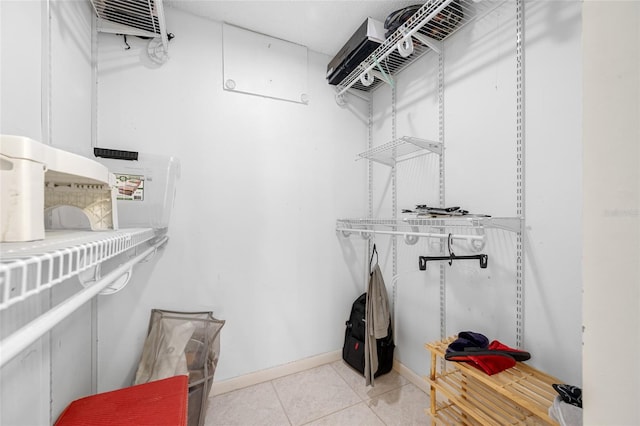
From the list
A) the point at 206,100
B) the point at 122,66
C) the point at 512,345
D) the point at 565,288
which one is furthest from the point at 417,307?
the point at 122,66

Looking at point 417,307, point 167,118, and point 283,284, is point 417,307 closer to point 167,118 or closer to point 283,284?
point 283,284

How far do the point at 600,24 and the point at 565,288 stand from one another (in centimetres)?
111

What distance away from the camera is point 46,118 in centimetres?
92

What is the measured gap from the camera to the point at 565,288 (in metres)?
1.05

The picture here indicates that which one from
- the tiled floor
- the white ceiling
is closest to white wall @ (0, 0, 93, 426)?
the white ceiling

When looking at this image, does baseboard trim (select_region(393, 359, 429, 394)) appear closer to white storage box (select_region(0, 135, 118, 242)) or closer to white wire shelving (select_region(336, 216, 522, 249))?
white wire shelving (select_region(336, 216, 522, 249))

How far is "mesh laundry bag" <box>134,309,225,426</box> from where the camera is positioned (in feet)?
4.24

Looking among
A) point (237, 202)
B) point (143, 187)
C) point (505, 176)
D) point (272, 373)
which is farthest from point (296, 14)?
point (272, 373)

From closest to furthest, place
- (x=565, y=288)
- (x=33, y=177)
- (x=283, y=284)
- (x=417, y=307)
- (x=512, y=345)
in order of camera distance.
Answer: (x=33, y=177), (x=565, y=288), (x=512, y=345), (x=417, y=307), (x=283, y=284)

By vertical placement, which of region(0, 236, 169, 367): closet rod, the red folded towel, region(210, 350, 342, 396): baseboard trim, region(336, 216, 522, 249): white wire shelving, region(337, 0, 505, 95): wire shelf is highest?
region(337, 0, 505, 95): wire shelf

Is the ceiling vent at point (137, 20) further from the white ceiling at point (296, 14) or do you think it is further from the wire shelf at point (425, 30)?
the wire shelf at point (425, 30)

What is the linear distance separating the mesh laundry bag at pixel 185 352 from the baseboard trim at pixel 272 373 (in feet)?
1.40

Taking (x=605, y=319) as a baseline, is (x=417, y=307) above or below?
below

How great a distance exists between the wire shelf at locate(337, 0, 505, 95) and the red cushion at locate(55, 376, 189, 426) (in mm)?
2027
